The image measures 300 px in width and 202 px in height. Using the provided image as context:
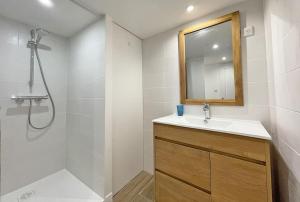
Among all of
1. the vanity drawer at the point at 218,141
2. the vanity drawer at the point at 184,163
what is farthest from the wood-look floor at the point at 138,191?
the vanity drawer at the point at 218,141

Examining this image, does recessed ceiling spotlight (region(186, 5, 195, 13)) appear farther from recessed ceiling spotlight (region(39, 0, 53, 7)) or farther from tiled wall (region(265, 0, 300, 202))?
recessed ceiling spotlight (region(39, 0, 53, 7))

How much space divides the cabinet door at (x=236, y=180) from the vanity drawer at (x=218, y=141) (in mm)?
54

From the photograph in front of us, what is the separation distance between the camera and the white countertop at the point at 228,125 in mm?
820

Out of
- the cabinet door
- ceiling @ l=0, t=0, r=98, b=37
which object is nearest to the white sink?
the cabinet door

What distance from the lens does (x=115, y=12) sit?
53.4 inches

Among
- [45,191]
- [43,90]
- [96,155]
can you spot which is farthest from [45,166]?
[43,90]

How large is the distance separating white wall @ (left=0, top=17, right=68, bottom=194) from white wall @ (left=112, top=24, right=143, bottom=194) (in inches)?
37.2

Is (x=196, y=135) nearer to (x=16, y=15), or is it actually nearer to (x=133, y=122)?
(x=133, y=122)

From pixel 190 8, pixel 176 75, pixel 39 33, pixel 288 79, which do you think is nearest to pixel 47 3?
pixel 39 33

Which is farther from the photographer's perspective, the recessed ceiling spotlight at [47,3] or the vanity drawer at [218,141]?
the recessed ceiling spotlight at [47,3]

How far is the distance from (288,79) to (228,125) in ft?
1.76

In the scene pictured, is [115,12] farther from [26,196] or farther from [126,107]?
[26,196]

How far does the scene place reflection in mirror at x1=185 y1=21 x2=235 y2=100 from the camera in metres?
1.29

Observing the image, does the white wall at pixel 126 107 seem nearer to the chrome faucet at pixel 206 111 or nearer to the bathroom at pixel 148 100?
the bathroom at pixel 148 100
